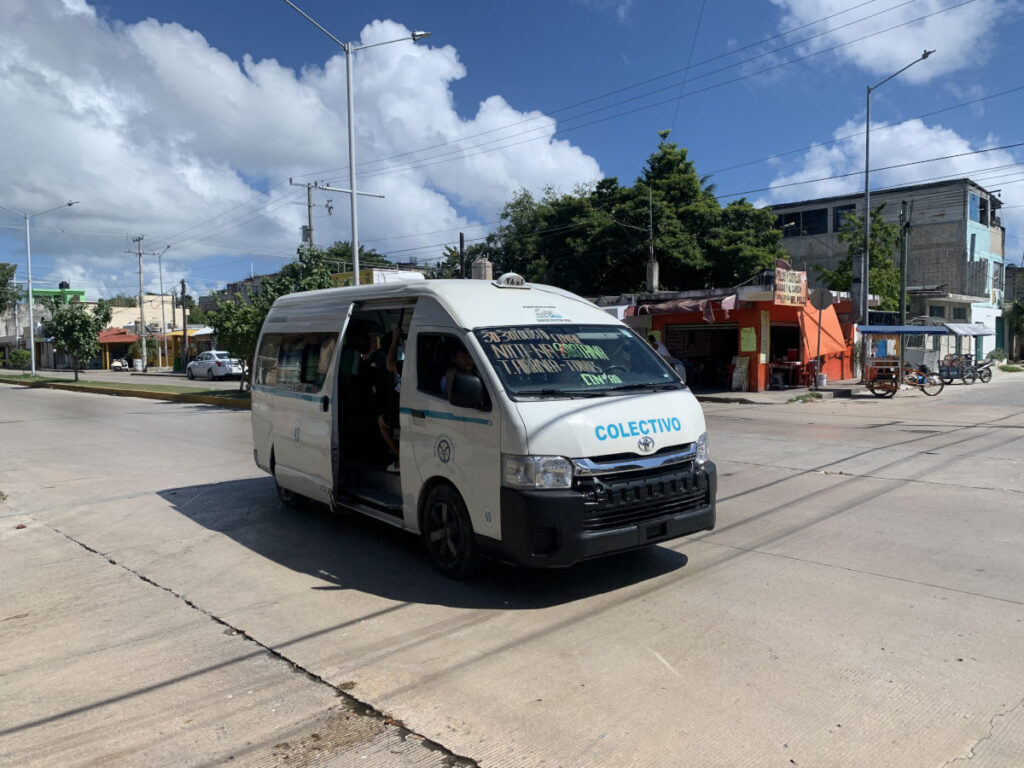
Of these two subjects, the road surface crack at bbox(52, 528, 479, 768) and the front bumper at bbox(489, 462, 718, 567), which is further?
the front bumper at bbox(489, 462, 718, 567)

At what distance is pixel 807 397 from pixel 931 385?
4.71m

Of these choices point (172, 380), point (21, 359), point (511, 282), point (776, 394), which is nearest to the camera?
point (511, 282)

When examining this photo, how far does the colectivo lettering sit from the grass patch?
17350 millimetres

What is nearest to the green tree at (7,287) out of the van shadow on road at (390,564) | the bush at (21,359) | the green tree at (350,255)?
the bush at (21,359)

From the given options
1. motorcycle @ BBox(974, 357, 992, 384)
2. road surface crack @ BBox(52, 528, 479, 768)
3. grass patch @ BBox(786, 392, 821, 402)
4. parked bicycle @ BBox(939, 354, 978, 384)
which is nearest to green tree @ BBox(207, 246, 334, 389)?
grass patch @ BBox(786, 392, 821, 402)

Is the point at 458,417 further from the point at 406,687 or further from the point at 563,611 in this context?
the point at 406,687

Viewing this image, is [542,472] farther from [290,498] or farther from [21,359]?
[21,359]

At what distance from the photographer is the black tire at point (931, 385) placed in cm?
2298

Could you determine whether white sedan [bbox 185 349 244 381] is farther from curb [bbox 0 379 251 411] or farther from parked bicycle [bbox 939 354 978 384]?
parked bicycle [bbox 939 354 978 384]

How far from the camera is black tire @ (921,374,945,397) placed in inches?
905

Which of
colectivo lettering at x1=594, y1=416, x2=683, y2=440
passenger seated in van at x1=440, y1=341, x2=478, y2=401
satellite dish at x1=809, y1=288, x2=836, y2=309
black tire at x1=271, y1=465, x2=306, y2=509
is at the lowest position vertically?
black tire at x1=271, y1=465, x2=306, y2=509

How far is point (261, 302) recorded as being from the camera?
73.3ft

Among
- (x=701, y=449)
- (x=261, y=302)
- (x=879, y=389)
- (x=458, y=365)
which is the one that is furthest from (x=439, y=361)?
(x=879, y=389)

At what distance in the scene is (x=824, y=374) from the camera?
25406 millimetres
